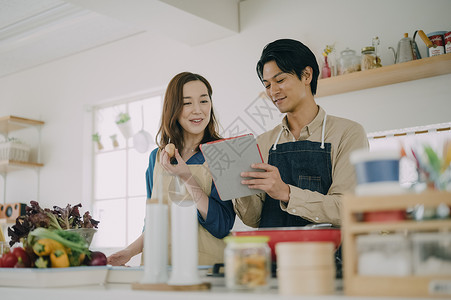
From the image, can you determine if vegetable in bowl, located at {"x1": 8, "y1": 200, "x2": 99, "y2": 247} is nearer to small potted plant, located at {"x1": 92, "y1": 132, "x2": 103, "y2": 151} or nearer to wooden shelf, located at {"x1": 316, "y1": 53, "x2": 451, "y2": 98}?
wooden shelf, located at {"x1": 316, "y1": 53, "x2": 451, "y2": 98}

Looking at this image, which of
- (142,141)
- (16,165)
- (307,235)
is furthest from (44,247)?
(16,165)

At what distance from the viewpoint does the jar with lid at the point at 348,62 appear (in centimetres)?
325

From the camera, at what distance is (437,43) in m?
2.98

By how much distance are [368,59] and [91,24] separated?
257 centimetres

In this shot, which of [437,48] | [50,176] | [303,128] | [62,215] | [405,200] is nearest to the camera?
[405,200]

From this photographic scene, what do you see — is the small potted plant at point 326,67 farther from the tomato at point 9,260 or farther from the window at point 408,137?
Result: the tomato at point 9,260

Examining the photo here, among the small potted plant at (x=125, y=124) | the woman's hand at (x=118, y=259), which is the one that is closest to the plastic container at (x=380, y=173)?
the woman's hand at (x=118, y=259)

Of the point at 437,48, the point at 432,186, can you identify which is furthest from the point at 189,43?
the point at 432,186

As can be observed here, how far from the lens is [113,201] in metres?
4.89

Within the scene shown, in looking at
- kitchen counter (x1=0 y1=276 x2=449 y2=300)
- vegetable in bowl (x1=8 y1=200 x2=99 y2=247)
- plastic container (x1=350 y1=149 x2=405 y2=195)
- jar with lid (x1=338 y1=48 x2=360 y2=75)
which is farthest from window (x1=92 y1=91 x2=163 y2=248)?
plastic container (x1=350 y1=149 x2=405 y2=195)

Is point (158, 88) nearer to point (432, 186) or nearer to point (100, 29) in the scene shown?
point (100, 29)

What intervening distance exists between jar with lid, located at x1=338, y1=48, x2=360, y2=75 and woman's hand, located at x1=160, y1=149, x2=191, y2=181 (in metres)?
1.67

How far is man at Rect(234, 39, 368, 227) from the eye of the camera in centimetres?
169

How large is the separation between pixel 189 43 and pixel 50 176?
2.14 meters
